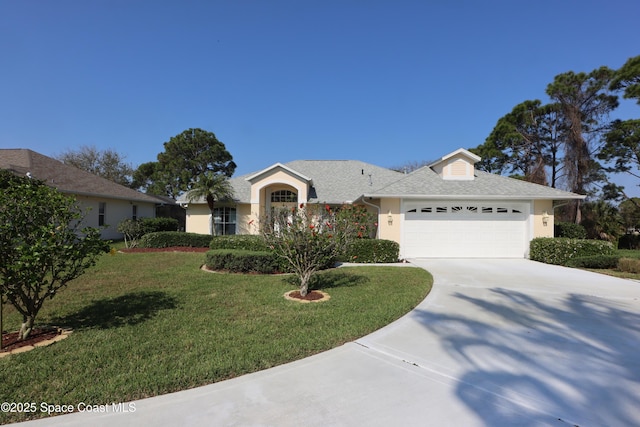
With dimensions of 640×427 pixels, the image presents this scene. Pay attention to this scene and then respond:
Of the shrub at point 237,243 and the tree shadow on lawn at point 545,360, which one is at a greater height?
the shrub at point 237,243

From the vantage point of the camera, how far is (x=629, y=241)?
18.1 meters

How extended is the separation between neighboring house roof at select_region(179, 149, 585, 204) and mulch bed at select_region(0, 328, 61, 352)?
10359 mm

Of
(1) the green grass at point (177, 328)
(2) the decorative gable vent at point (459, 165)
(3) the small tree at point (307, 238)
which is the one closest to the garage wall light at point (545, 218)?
(2) the decorative gable vent at point (459, 165)

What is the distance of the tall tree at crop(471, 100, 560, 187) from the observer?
2433 cm

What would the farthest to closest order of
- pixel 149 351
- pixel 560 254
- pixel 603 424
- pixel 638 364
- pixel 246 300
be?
1. pixel 560 254
2. pixel 246 300
3. pixel 149 351
4. pixel 638 364
5. pixel 603 424

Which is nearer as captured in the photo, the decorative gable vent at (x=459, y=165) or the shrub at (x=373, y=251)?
the shrub at (x=373, y=251)

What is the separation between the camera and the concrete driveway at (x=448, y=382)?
2.53 m

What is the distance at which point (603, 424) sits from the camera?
8.10 feet

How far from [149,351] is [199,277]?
4634 mm

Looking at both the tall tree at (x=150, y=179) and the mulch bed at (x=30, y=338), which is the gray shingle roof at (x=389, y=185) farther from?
the tall tree at (x=150, y=179)

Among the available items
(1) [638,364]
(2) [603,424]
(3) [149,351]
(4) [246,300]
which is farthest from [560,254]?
(3) [149,351]

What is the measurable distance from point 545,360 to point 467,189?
10.6 meters

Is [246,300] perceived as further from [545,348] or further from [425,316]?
[545,348]

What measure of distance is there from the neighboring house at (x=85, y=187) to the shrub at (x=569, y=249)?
20953mm
